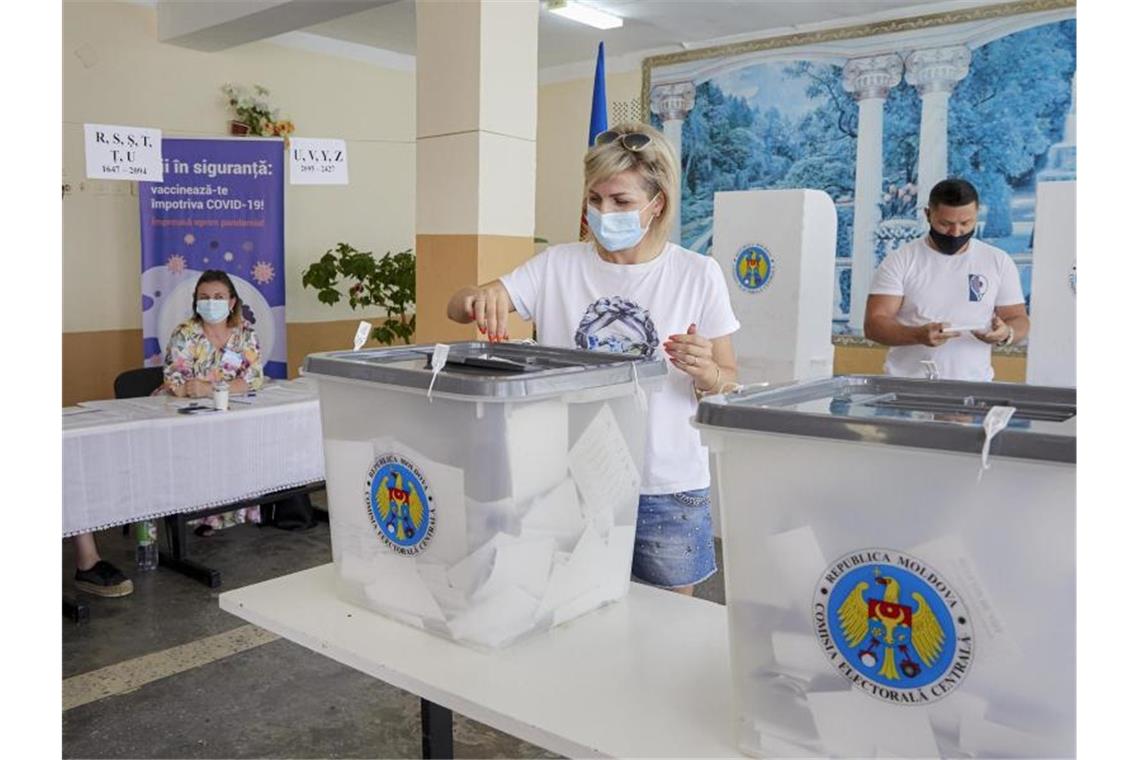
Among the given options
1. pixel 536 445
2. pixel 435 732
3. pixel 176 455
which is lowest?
pixel 435 732

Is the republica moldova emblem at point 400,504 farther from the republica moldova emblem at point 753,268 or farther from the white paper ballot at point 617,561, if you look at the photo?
the republica moldova emblem at point 753,268

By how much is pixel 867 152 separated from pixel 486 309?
474 centimetres

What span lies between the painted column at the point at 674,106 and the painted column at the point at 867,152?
119 cm

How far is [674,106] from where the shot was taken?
6617 mm

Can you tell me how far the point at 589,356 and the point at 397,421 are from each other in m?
0.30

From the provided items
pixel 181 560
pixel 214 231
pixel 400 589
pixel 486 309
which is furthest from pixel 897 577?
pixel 214 231

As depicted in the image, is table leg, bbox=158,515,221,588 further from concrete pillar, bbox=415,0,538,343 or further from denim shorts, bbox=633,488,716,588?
denim shorts, bbox=633,488,716,588

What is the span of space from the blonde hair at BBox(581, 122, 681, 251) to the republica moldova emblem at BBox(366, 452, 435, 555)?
670 mm

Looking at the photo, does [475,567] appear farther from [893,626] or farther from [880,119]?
[880,119]

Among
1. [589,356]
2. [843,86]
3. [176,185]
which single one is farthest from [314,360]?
[843,86]

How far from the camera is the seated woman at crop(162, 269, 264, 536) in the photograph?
3746 millimetres

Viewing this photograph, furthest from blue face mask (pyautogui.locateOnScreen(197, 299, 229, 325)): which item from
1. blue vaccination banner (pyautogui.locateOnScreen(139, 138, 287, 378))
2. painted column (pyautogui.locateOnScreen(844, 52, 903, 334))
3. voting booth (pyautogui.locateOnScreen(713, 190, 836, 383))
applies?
painted column (pyautogui.locateOnScreen(844, 52, 903, 334))

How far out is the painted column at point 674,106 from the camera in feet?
21.4

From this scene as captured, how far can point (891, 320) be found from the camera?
309cm
